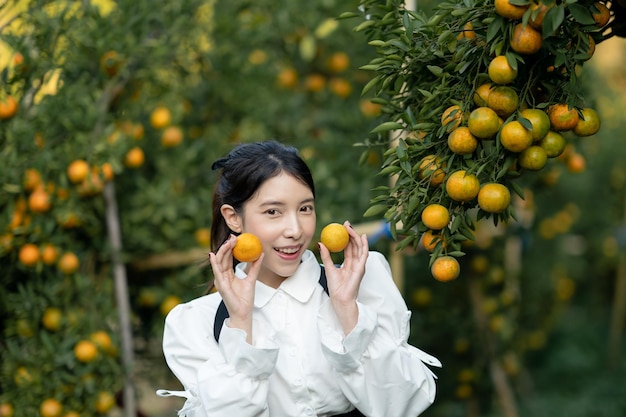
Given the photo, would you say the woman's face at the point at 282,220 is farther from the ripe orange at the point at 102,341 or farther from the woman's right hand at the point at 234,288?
the ripe orange at the point at 102,341

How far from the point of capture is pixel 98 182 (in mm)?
3217

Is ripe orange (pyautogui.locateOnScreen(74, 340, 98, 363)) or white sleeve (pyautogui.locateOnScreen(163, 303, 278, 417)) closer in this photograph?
white sleeve (pyautogui.locateOnScreen(163, 303, 278, 417))

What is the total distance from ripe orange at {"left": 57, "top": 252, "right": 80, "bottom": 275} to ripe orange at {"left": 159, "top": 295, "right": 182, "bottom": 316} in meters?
→ 0.43

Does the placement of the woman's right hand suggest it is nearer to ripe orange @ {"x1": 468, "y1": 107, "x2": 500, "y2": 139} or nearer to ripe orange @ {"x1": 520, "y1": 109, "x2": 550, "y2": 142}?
ripe orange @ {"x1": 468, "y1": 107, "x2": 500, "y2": 139}

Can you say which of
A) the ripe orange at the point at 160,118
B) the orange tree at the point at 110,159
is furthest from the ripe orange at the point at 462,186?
the ripe orange at the point at 160,118

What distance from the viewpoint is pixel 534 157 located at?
1.79 meters

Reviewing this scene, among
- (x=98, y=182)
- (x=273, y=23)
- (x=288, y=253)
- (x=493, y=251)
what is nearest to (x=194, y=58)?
(x=273, y=23)

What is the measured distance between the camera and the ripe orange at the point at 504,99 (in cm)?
176

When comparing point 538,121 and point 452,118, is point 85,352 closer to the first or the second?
point 452,118

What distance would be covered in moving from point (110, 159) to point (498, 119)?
1.88 meters

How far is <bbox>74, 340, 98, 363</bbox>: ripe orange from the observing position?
3.09 metres

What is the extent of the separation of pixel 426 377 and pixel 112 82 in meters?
2.06

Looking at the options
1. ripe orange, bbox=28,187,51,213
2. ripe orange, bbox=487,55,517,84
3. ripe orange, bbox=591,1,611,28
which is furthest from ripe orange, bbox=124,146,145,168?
ripe orange, bbox=591,1,611,28

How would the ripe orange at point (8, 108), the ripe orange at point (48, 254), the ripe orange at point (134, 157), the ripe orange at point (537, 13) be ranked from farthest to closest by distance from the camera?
the ripe orange at point (134, 157)
the ripe orange at point (48, 254)
the ripe orange at point (8, 108)
the ripe orange at point (537, 13)
